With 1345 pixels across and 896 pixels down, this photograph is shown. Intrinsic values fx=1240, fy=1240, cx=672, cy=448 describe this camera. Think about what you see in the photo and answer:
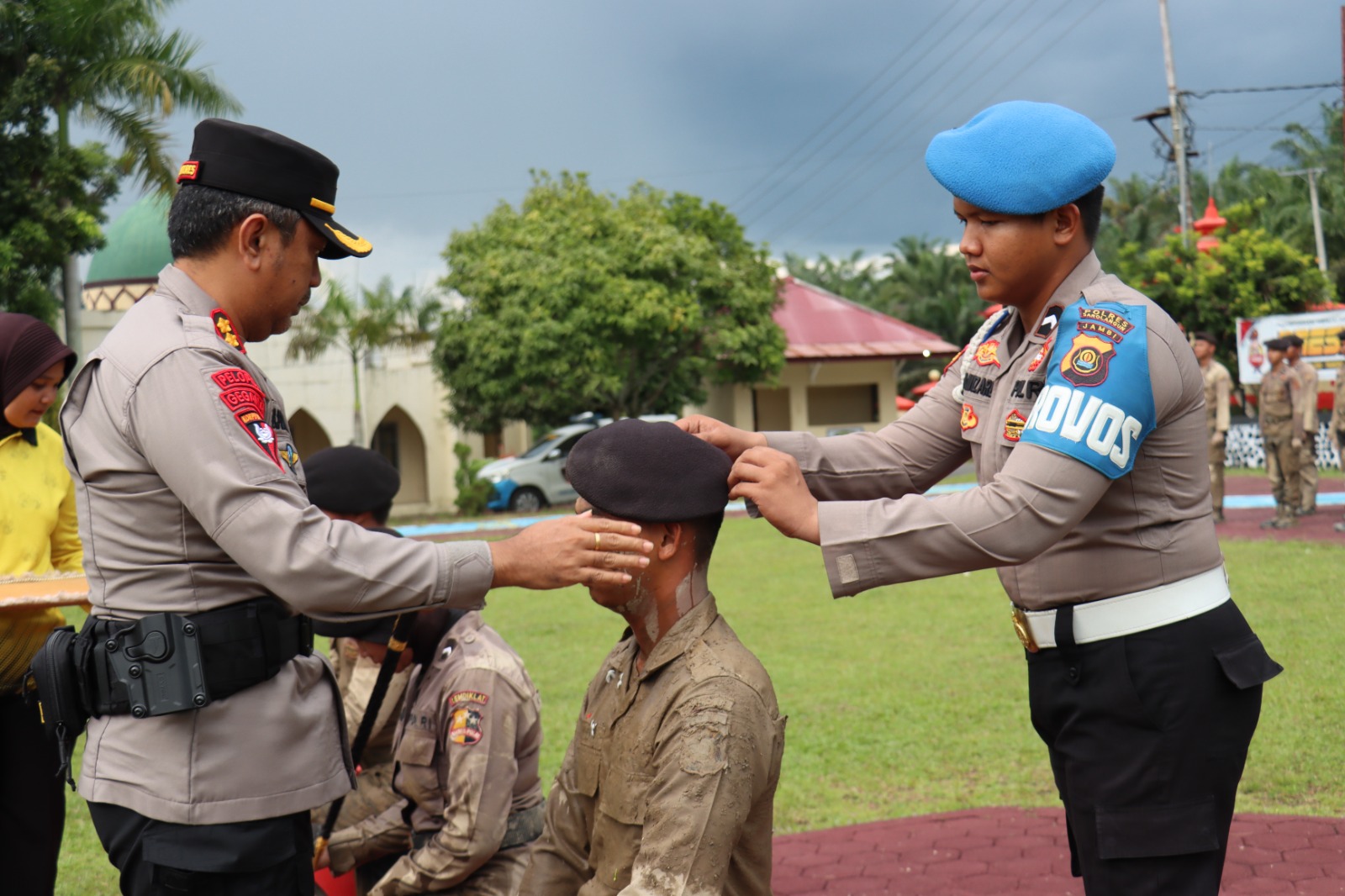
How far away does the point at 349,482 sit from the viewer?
4.25 m

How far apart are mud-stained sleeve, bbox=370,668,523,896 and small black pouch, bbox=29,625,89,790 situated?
1.09 metres

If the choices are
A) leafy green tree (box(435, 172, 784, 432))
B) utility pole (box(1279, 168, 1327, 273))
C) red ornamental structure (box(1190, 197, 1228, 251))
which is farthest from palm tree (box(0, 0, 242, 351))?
utility pole (box(1279, 168, 1327, 273))

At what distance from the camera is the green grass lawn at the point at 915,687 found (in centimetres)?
545

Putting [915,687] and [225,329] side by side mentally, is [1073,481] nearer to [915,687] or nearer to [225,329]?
[225,329]

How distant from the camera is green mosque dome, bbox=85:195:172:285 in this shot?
28.7 metres

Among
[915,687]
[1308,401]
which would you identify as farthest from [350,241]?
[1308,401]

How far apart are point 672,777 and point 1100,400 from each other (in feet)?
3.41

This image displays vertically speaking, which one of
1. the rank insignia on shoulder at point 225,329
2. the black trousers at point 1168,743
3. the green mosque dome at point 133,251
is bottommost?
the black trousers at point 1168,743

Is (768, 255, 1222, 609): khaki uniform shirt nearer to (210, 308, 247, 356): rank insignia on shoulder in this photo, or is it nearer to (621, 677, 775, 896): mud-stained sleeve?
(621, 677, 775, 896): mud-stained sleeve

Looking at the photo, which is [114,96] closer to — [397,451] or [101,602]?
[101,602]

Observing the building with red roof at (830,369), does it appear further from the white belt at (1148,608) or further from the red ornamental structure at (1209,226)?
the white belt at (1148,608)

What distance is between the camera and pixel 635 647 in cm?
260

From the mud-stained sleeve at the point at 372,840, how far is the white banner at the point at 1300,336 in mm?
20149

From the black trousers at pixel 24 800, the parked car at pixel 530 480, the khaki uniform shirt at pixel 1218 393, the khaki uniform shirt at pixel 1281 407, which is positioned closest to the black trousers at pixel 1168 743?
the black trousers at pixel 24 800
